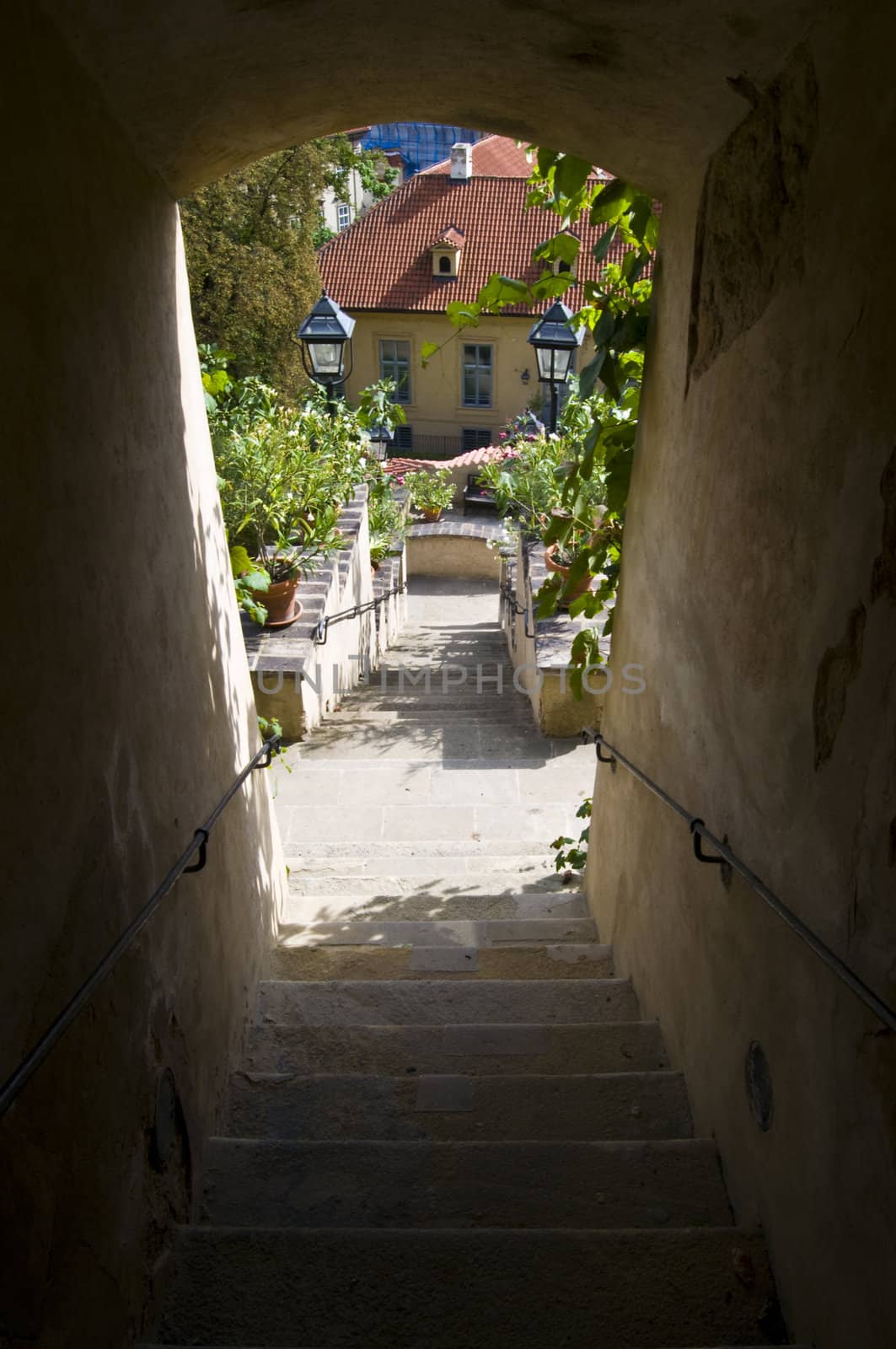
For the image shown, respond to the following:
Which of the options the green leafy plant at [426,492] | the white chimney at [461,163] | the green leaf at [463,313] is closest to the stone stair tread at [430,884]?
the green leaf at [463,313]

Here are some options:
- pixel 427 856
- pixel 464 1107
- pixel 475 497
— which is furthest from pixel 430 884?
pixel 475 497

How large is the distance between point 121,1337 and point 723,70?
273 centimetres

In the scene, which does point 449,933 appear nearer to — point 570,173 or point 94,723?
point 94,723

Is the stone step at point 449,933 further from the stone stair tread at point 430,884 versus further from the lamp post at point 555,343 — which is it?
the lamp post at point 555,343

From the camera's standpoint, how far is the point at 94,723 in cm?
198

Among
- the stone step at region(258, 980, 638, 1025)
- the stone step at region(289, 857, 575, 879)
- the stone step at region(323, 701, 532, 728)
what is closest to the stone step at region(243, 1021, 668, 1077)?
the stone step at region(258, 980, 638, 1025)

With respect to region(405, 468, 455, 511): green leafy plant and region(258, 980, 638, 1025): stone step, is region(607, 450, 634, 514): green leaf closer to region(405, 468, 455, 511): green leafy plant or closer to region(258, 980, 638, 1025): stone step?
region(258, 980, 638, 1025): stone step

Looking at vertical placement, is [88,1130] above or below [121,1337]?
above

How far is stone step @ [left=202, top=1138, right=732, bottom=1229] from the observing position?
2342 millimetres

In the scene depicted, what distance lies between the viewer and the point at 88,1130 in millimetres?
1779

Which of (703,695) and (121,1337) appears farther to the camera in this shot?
(703,695)

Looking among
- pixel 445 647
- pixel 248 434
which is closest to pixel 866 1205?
pixel 248 434

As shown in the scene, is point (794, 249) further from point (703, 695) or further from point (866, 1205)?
point (866, 1205)

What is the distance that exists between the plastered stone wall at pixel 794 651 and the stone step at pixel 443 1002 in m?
0.56
